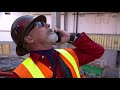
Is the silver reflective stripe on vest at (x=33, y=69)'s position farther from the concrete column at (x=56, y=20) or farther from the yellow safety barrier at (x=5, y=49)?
the yellow safety barrier at (x=5, y=49)

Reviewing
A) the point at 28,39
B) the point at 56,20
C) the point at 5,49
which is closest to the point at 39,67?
the point at 28,39

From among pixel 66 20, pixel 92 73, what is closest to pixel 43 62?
pixel 92 73

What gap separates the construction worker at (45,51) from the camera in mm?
1035

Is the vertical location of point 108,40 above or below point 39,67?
below

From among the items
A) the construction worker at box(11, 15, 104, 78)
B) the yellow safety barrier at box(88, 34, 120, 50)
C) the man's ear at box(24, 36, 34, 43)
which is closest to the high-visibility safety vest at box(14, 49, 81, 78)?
the construction worker at box(11, 15, 104, 78)

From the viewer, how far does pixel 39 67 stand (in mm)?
1054

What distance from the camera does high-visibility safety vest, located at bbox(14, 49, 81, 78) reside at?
1.00 meters

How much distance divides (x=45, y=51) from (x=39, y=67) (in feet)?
0.33

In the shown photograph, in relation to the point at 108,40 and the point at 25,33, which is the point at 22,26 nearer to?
the point at 25,33

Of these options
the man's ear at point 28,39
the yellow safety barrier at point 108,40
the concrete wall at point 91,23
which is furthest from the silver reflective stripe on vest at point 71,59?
the concrete wall at point 91,23

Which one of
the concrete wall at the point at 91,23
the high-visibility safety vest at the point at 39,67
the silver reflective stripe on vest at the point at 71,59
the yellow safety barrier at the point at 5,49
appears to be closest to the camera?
the high-visibility safety vest at the point at 39,67
